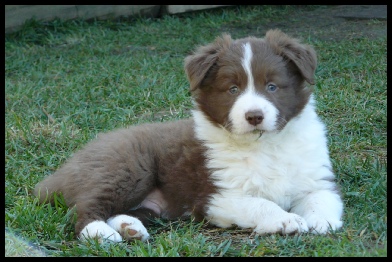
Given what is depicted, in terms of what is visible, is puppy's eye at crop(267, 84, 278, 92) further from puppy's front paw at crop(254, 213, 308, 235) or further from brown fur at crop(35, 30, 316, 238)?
puppy's front paw at crop(254, 213, 308, 235)

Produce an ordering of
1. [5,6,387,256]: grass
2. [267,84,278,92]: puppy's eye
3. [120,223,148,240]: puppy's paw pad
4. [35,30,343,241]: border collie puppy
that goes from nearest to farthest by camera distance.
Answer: [5,6,387,256]: grass
[120,223,148,240]: puppy's paw pad
[35,30,343,241]: border collie puppy
[267,84,278,92]: puppy's eye

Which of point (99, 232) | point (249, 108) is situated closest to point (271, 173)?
point (249, 108)

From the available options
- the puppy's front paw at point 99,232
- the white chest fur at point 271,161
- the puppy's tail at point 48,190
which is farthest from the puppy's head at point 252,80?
the puppy's tail at point 48,190

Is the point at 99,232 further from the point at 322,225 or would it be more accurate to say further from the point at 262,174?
the point at 322,225

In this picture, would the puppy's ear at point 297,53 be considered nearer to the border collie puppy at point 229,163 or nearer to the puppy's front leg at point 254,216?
the border collie puppy at point 229,163

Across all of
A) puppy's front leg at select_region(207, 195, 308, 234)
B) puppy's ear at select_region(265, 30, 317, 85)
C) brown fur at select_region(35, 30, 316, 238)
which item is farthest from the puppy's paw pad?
puppy's ear at select_region(265, 30, 317, 85)

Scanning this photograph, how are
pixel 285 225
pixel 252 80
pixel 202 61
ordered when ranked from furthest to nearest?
pixel 202 61
pixel 252 80
pixel 285 225
